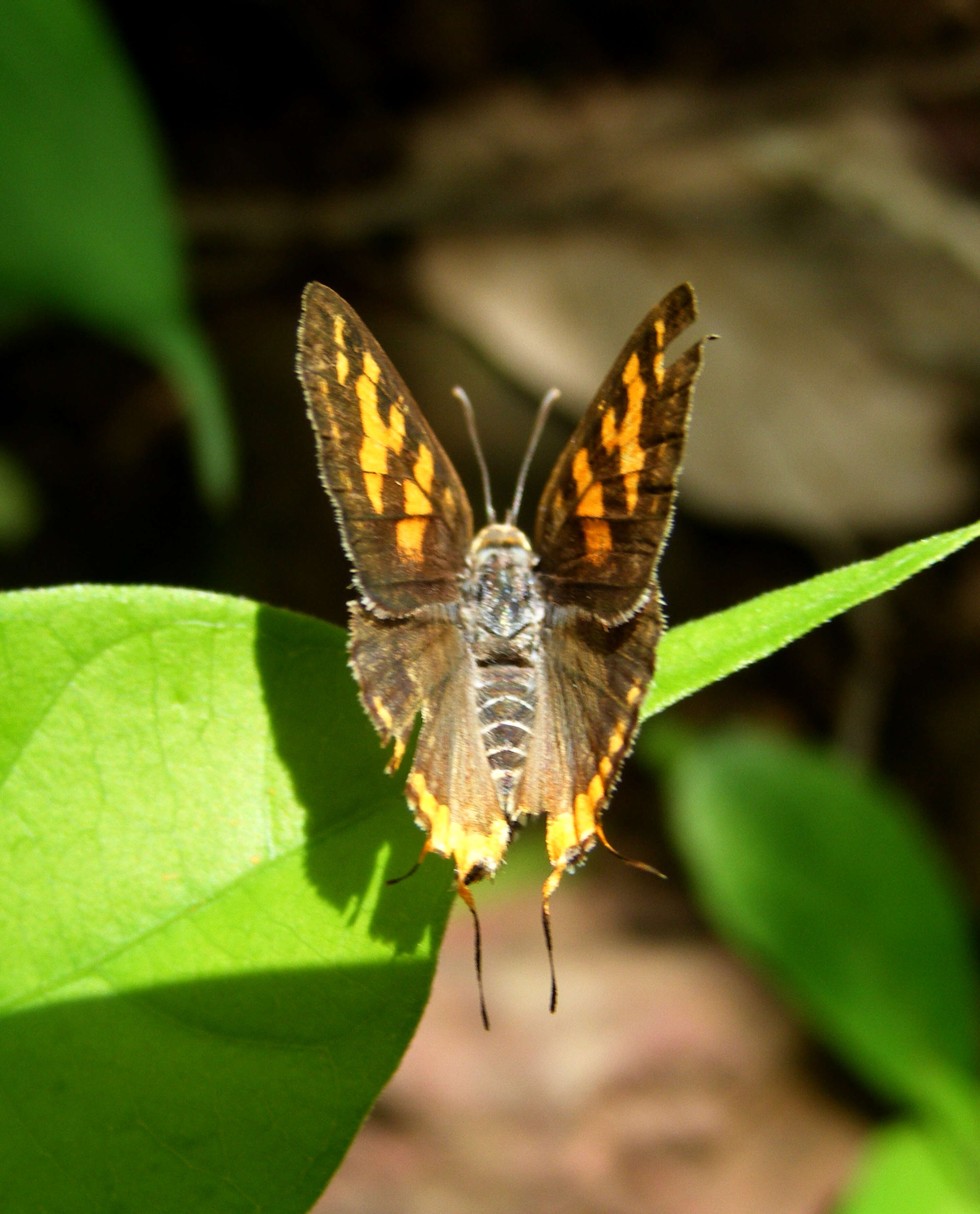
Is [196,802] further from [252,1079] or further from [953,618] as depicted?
[953,618]

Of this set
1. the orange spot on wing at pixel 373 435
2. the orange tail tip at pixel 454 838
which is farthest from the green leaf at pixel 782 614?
the orange spot on wing at pixel 373 435

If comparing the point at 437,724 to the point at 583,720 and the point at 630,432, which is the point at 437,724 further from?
the point at 630,432

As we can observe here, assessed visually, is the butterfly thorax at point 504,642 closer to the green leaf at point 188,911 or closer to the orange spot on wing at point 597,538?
the orange spot on wing at point 597,538

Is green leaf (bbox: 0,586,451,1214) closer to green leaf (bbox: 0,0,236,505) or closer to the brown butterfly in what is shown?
the brown butterfly

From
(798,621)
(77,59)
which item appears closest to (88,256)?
(77,59)

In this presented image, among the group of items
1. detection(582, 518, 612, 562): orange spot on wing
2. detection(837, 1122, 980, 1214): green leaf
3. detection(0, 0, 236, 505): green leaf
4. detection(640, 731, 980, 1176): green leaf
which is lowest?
detection(837, 1122, 980, 1214): green leaf

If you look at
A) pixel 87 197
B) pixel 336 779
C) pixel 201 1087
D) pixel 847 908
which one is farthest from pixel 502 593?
pixel 87 197

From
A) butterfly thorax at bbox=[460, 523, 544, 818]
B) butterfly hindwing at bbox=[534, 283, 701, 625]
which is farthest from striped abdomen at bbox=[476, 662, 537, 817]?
butterfly hindwing at bbox=[534, 283, 701, 625]

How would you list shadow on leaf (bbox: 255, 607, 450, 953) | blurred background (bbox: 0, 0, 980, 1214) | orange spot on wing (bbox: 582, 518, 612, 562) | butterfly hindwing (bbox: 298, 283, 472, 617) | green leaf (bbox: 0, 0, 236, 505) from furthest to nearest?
blurred background (bbox: 0, 0, 980, 1214), green leaf (bbox: 0, 0, 236, 505), orange spot on wing (bbox: 582, 518, 612, 562), butterfly hindwing (bbox: 298, 283, 472, 617), shadow on leaf (bbox: 255, 607, 450, 953)
